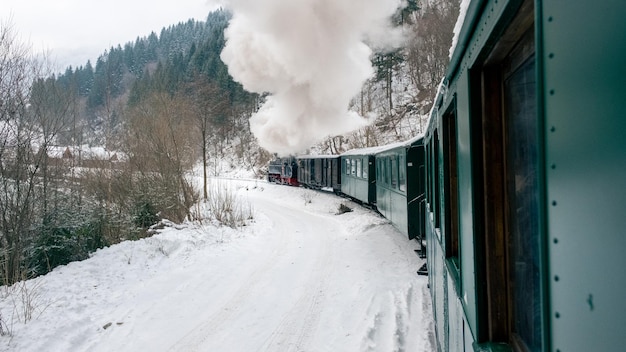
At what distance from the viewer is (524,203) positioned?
1.51m

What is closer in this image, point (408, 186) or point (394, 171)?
point (408, 186)

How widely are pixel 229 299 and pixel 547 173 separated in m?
6.77

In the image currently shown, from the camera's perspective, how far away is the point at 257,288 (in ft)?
25.0

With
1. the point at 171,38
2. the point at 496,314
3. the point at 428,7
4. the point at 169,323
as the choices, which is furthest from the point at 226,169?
the point at 171,38

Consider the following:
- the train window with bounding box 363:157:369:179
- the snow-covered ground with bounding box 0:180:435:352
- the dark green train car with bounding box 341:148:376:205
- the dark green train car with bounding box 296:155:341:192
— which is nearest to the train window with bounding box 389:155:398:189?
the snow-covered ground with bounding box 0:180:435:352

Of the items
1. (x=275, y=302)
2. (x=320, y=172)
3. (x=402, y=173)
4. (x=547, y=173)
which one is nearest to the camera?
(x=547, y=173)

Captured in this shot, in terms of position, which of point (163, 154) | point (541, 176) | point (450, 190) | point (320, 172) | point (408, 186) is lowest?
point (408, 186)

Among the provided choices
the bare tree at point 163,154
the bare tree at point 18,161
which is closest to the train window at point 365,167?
the bare tree at point 163,154

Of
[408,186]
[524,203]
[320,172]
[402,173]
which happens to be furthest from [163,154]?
[524,203]

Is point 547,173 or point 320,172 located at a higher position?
point 320,172

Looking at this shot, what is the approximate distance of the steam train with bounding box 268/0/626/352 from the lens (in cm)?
70

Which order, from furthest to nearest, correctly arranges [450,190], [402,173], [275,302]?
[402,173] → [275,302] → [450,190]

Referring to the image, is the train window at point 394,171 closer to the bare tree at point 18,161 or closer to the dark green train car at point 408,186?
the dark green train car at point 408,186

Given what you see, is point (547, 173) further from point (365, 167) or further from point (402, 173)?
point (365, 167)
